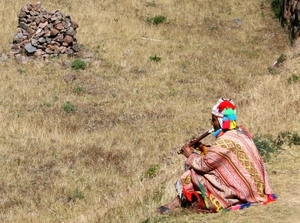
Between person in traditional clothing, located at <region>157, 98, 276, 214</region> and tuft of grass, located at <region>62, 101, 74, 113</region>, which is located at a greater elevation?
person in traditional clothing, located at <region>157, 98, 276, 214</region>

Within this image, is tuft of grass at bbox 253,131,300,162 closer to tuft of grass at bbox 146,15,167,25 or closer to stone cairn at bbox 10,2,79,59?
stone cairn at bbox 10,2,79,59

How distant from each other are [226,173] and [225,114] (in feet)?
2.36

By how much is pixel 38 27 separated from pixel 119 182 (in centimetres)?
1153

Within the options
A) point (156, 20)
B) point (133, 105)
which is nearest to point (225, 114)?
point (133, 105)

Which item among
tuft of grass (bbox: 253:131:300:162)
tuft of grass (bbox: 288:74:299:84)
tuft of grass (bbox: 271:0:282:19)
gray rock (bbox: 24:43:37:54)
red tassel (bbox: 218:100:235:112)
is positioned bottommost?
gray rock (bbox: 24:43:37:54)

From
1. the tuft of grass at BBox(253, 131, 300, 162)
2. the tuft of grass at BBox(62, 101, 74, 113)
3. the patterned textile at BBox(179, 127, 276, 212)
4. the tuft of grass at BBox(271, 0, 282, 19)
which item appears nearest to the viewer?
the patterned textile at BBox(179, 127, 276, 212)

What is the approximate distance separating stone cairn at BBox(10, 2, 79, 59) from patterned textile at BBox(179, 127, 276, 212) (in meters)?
14.2

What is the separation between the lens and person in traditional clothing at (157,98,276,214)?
20.0 feet

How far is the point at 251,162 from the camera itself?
6.15 metres

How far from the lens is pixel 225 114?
6223mm

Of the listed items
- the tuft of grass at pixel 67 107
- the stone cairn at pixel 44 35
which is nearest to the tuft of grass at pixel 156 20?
the stone cairn at pixel 44 35

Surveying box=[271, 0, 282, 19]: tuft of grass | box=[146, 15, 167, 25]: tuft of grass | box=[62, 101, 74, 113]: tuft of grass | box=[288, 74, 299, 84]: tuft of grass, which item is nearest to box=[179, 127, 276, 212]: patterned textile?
box=[288, 74, 299, 84]: tuft of grass

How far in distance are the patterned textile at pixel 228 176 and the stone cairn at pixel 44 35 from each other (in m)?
14.2

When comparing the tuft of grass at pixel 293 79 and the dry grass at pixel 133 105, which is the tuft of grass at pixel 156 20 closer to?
the dry grass at pixel 133 105
